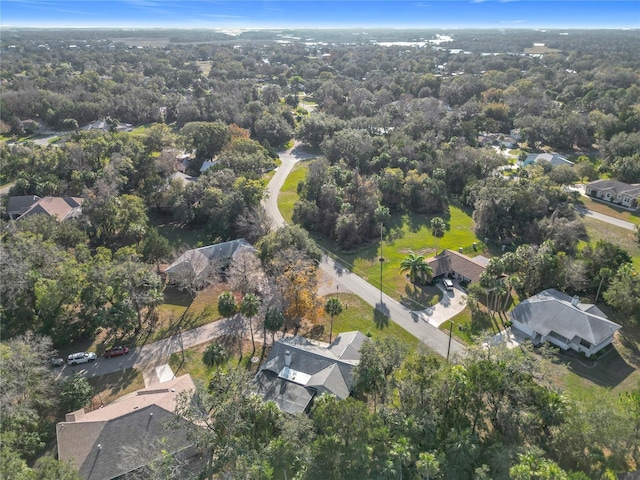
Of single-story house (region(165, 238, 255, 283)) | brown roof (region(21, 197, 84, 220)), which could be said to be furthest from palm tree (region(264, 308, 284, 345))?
brown roof (region(21, 197, 84, 220))

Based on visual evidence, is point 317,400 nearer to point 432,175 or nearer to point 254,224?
point 254,224

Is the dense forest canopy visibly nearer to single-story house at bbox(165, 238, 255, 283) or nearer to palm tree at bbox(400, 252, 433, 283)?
single-story house at bbox(165, 238, 255, 283)

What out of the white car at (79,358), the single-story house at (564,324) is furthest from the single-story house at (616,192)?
the white car at (79,358)

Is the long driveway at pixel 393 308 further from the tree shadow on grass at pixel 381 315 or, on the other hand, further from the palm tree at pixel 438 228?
the palm tree at pixel 438 228

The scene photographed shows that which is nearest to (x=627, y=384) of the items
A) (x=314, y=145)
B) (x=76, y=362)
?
(x=76, y=362)

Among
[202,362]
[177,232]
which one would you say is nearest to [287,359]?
[202,362]

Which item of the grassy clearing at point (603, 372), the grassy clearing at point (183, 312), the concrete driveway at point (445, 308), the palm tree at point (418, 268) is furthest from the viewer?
the palm tree at point (418, 268)
